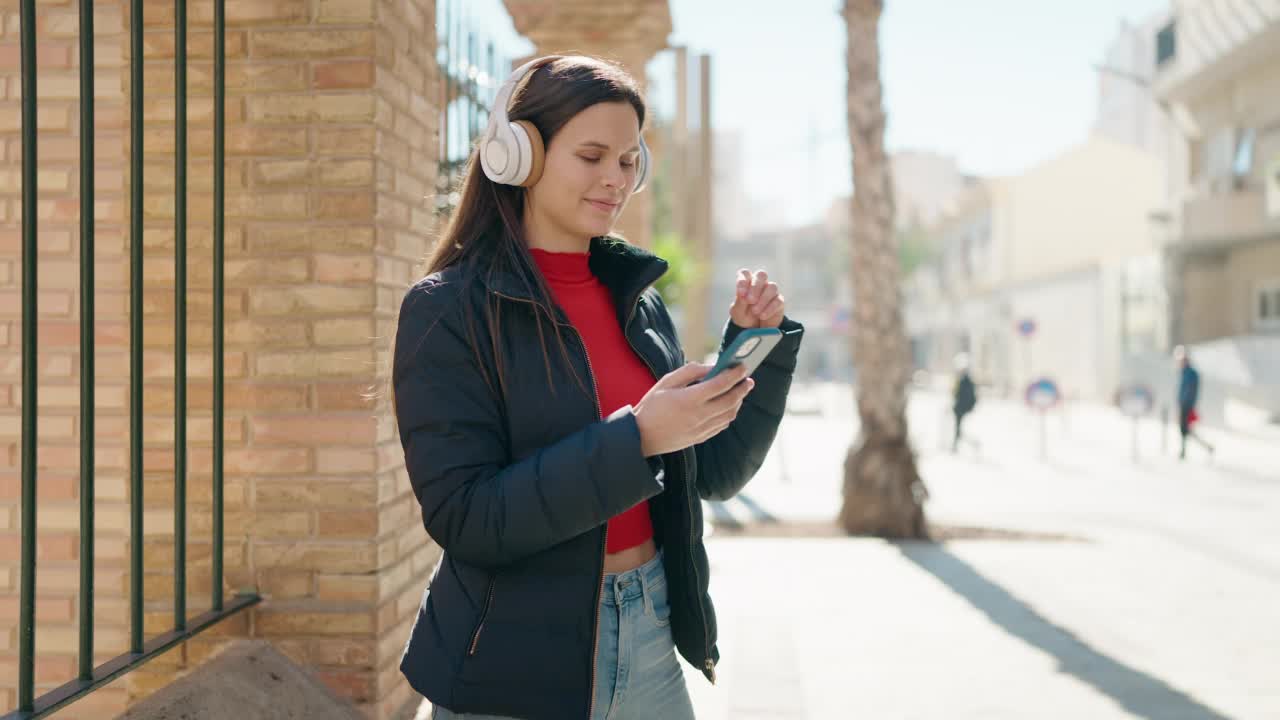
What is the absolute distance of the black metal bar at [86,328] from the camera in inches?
98.4

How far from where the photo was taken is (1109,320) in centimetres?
3547

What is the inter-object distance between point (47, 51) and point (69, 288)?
75cm

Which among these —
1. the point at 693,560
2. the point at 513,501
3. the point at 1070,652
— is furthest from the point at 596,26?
the point at 513,501

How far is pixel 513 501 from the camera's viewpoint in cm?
176

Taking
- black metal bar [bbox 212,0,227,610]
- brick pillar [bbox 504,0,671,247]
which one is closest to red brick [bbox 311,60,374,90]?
black metal bar [bbox 212,0,227,610]

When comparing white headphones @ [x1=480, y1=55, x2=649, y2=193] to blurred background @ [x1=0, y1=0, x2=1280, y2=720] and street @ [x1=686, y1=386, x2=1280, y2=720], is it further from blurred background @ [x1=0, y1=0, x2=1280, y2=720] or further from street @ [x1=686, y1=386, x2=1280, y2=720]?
street @ [x1=686, y1=386, x2=1280, y2=720]

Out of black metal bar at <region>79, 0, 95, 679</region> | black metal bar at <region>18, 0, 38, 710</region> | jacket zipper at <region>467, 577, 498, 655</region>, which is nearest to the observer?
jacket zipper at <region>467, 577, 498, 655</region>

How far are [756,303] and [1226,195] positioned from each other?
28181 millimetres

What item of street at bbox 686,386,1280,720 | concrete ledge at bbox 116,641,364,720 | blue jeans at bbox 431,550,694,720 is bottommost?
street at bbox 686,386,1280,720

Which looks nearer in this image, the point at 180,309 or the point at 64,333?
A: the point at 180,309

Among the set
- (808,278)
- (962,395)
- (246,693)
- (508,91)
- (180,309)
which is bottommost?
(246,693)

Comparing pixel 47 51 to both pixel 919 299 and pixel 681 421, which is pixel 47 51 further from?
pixel 919 299

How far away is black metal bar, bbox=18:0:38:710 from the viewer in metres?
2.30

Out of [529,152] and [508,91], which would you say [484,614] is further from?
[508,91]
